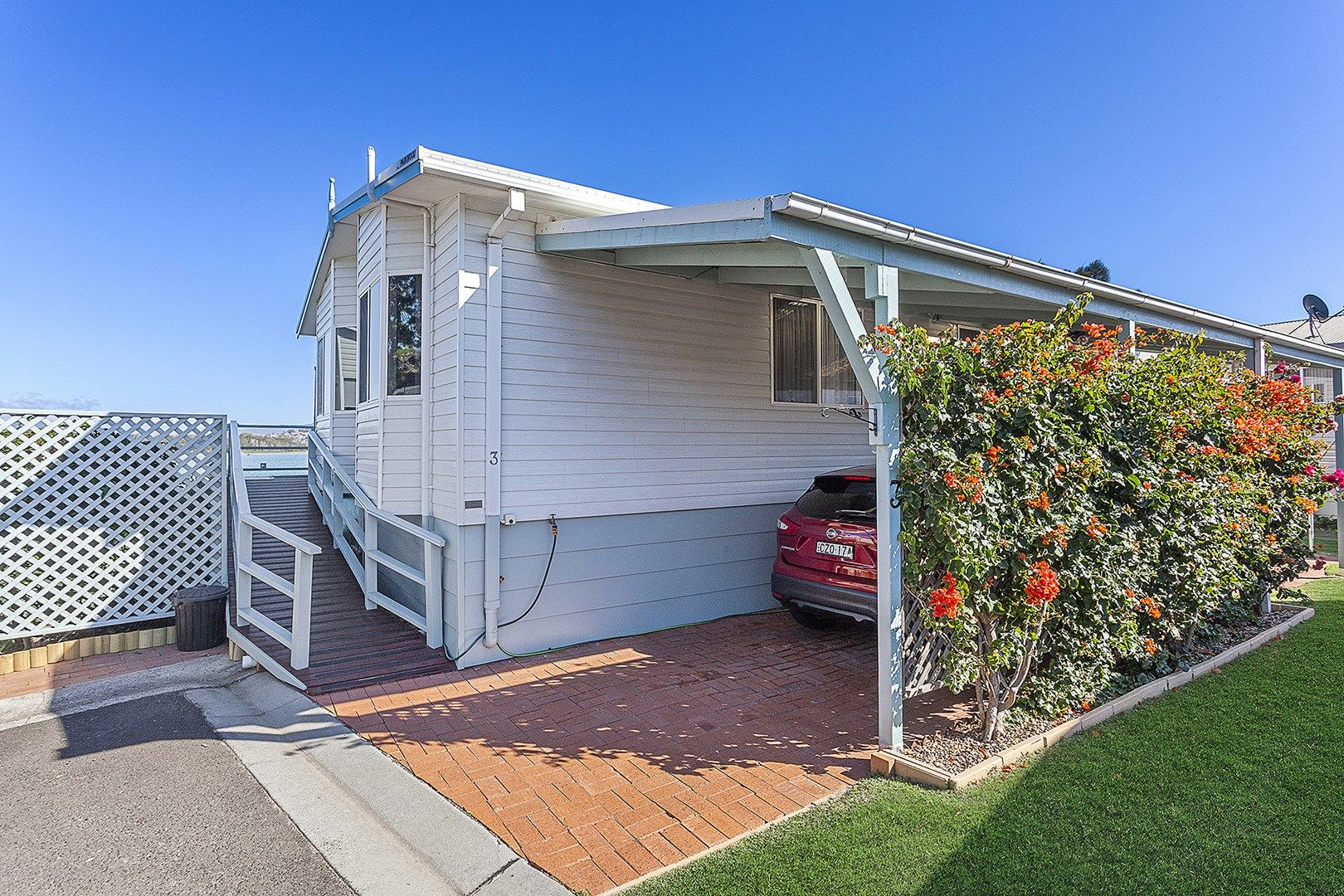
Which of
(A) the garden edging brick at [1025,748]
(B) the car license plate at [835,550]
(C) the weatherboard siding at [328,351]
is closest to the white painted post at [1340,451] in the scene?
(A) the garden edging brick at [1025,748]

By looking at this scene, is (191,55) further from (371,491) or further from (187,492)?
(371,491)

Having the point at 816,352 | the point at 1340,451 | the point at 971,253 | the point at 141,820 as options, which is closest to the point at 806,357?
the point at 816,352

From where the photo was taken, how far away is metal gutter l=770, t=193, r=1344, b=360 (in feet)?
11.3

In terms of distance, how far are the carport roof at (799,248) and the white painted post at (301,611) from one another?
3087 mm

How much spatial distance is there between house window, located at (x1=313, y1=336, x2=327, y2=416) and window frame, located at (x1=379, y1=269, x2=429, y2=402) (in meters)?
4.88

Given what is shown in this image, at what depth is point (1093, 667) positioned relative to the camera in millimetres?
4145

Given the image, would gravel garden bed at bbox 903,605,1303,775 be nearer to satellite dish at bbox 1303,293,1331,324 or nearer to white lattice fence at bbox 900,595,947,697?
white lattice fence at bbox 900,595,947,697

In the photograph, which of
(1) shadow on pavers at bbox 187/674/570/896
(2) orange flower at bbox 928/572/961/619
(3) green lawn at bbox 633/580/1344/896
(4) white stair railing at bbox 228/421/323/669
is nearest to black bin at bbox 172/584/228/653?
(4) white stair railing at bbox 228/421/323/669

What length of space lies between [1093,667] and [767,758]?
7.28ft

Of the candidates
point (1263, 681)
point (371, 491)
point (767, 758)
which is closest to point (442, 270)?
point (371, 491)

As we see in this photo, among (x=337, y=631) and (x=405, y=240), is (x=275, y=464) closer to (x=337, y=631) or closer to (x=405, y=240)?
(x=337, y=631)

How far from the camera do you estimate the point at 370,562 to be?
6469 millimetres

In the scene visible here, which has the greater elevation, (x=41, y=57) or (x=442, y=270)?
(x=41, y=57)

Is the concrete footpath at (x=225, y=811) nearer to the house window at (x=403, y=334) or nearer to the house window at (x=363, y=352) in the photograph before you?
the house window at (x=403, y=334)
